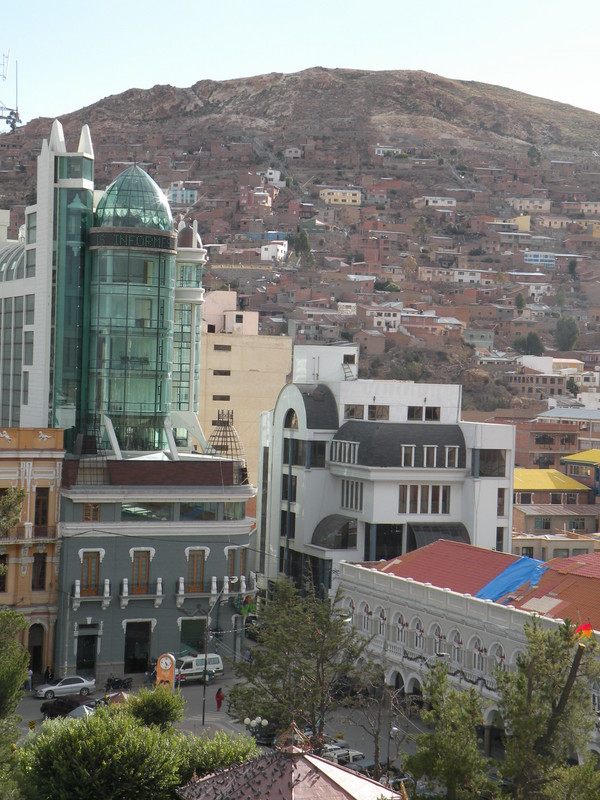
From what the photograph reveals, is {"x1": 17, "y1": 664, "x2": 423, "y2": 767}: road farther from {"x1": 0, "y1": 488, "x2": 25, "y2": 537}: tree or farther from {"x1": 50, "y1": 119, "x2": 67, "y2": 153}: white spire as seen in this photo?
{"x1": 50, "y1": 119, "x2": 67, "y2": 153}: white spire

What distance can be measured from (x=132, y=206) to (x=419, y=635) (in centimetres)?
2343

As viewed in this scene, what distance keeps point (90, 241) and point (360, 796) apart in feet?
132

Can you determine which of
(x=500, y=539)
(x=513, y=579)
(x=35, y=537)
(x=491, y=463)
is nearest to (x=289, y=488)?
(x=491, y=463)

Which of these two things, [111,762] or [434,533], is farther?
[434,533]

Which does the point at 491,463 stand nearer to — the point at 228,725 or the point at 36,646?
the point at 228,725

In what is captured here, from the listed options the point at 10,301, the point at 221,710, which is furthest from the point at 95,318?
the point at 221,710

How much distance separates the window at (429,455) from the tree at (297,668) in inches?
669

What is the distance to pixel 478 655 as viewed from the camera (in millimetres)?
49250

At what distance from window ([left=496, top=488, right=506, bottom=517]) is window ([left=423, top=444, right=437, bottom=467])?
3524 millimetres

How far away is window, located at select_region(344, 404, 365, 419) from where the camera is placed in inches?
2712

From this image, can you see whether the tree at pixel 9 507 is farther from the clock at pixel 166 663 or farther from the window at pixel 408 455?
the window at pixel 408 455

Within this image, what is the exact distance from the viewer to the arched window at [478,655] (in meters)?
49.0

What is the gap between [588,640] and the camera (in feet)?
118

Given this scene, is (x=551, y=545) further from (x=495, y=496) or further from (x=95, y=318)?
(x=95, y=318)
